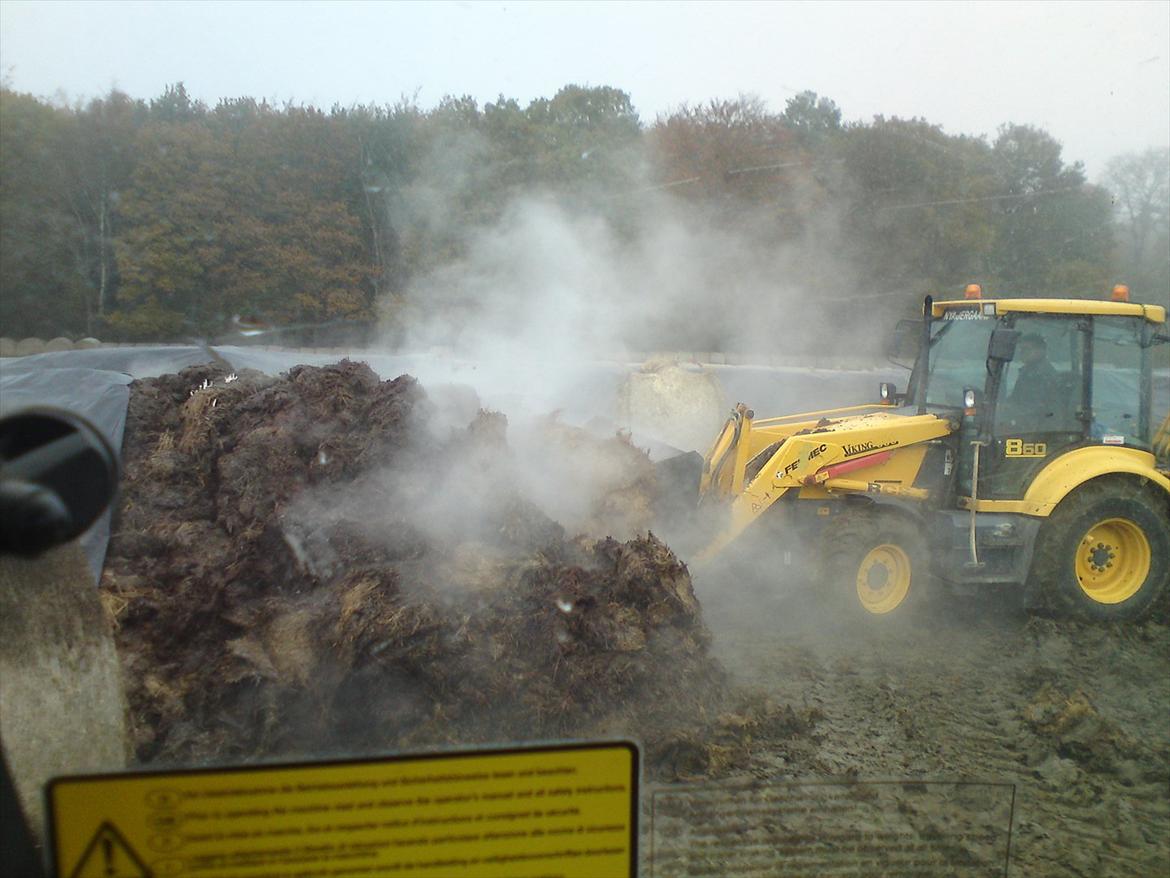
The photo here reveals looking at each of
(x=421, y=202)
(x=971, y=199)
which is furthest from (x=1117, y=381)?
(x=971, y=199)

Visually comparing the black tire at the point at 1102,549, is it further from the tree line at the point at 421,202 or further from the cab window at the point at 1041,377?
the tree line at the point at 421,202

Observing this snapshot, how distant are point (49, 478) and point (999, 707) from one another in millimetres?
5740

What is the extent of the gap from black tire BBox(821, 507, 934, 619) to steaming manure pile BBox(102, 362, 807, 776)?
2.33m

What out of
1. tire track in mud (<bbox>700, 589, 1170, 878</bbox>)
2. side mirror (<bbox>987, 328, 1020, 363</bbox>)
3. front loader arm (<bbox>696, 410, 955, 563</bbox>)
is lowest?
tire track in mud (<bbox>700, 589, 1170, 878</bbox>)

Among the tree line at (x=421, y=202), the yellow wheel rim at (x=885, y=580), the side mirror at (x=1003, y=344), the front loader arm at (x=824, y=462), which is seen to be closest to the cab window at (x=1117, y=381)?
the side mirror at (x=1003, y=344)

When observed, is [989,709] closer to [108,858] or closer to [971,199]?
[108,858]

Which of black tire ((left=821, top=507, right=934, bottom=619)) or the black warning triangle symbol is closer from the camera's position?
the black warning triangle symbol

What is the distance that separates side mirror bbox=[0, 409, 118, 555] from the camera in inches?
68.8

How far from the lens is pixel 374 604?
16.1 ft

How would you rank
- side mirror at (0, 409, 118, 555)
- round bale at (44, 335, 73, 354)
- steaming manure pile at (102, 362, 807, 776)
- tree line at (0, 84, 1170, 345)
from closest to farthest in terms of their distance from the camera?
1. side mirror at (0, 409, 118, 555)
2. steaming manure pile at (102, 362, 807, 776)
3. round bale at (44, 335, 73, 354)
4. tree line at (0, 84, 1170, 345)

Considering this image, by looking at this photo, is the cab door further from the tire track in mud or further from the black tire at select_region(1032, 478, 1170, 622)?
the tire track in mud

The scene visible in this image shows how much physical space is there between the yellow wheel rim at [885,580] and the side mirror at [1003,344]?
5.84 feet

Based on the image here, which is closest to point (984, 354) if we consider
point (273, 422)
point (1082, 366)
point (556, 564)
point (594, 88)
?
point (1082, 366)

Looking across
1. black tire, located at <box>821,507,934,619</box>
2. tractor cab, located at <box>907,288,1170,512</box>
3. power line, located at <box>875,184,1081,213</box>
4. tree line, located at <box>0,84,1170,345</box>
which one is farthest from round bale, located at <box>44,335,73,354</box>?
power line, located at <box>875,184,1081,213</box>
